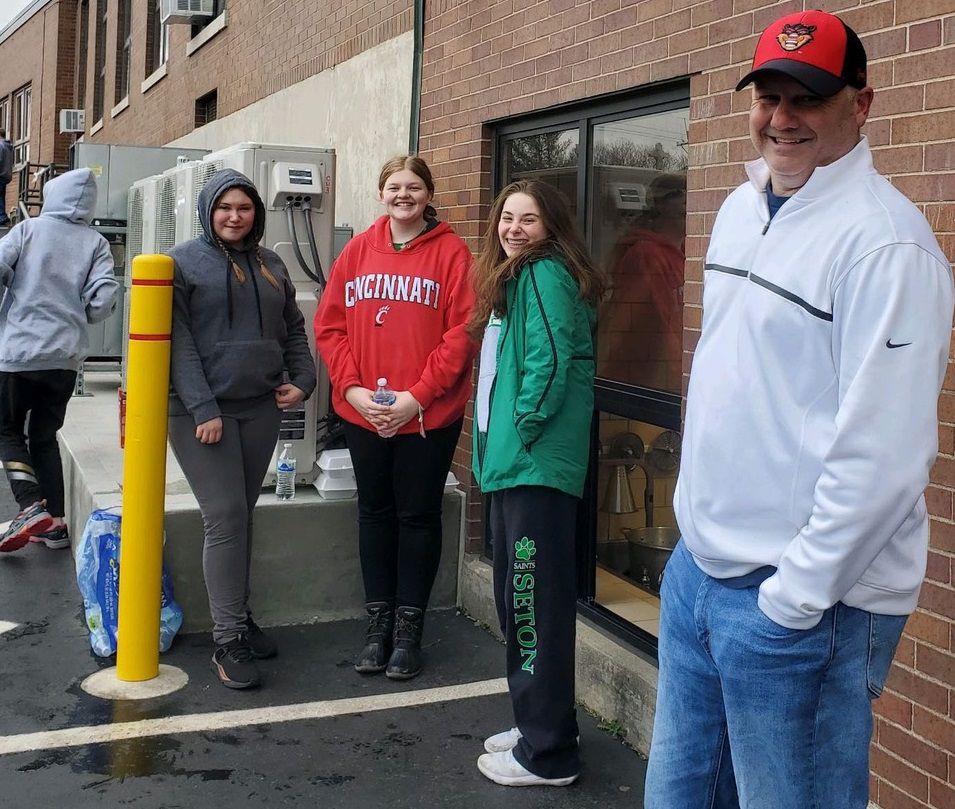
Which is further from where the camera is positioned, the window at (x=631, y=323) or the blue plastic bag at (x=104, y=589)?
the blue plastic bag at (x=104, y=589)

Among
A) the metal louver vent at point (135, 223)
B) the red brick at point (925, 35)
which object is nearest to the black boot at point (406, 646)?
the red brick at point (925, 35)

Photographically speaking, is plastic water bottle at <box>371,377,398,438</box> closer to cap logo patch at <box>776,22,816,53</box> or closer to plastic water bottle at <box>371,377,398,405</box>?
plastic water bottle at <box>371,377,398,405</box>

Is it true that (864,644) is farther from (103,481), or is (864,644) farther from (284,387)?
(103,481)

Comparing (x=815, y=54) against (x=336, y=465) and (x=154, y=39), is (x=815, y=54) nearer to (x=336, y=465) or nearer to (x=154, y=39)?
(x=336, y=465)

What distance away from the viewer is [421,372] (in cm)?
444

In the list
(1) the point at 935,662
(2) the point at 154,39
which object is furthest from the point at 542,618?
(2) the point at 154,39

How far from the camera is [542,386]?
11.4 ft

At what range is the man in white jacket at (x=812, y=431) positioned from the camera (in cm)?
181

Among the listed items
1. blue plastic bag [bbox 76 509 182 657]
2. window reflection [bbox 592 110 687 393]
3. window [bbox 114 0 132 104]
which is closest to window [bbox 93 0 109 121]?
window [bbox 114 0 132 104]

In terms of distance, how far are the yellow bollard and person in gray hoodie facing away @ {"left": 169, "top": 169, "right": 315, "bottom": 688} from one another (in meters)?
0.09

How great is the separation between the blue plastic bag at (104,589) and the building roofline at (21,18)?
20.9m

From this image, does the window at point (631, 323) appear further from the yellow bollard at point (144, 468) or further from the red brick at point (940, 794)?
the yellow bollard at point (144, 468)

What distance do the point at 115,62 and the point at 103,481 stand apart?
1304 centimetres

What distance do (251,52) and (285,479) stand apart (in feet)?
17.6
